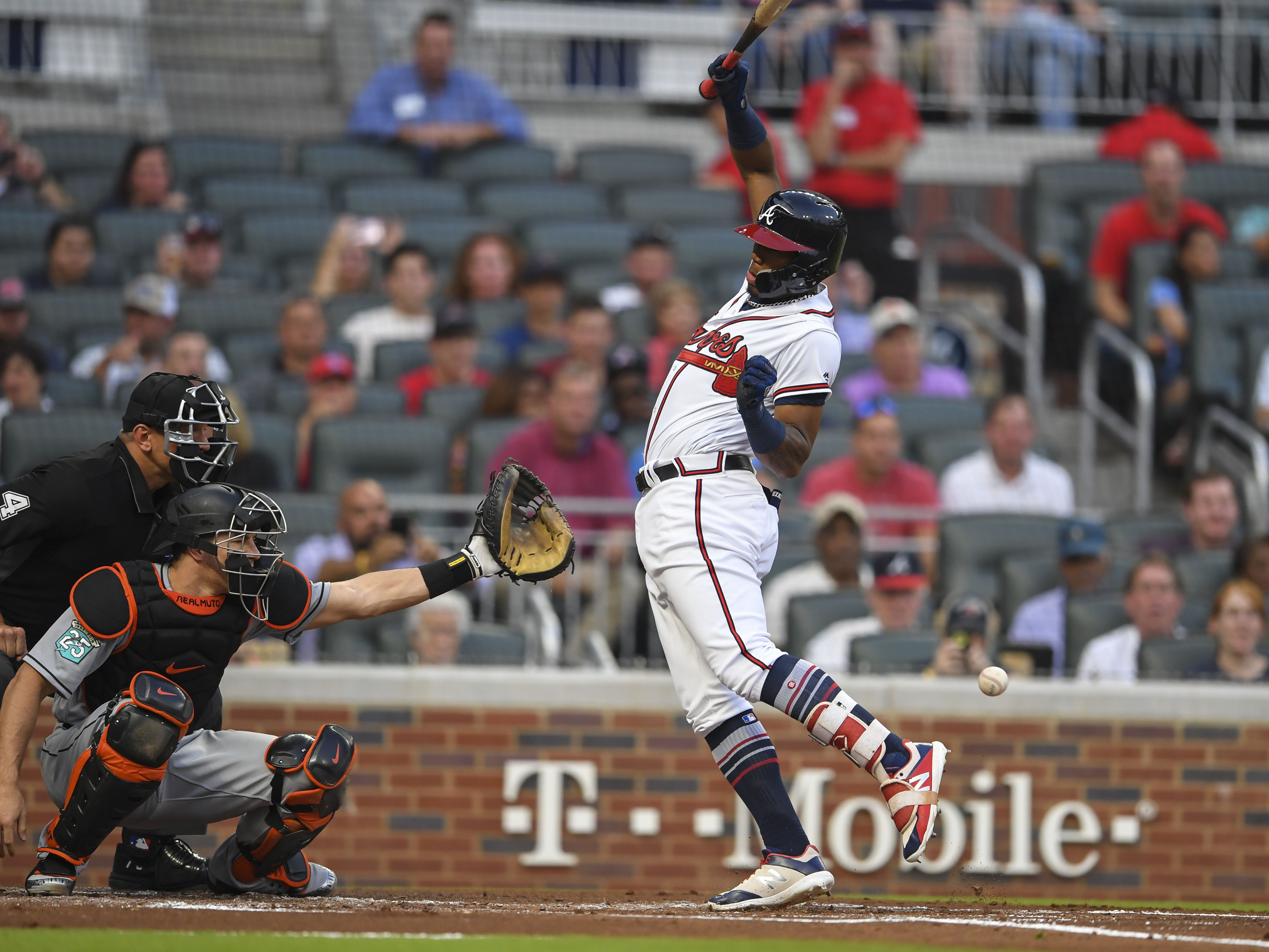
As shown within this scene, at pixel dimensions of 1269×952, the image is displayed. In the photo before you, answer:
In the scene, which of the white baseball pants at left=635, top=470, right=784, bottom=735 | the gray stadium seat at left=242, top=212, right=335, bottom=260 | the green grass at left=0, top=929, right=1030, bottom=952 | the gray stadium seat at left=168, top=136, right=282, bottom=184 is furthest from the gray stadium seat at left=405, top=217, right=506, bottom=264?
the green grass at left=0, top=929, right=1030, bottom=952

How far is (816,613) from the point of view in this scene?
743 centimetres

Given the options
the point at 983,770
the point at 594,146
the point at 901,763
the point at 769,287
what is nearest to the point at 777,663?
the point at 901,763

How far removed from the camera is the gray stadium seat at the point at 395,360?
30.5 ft

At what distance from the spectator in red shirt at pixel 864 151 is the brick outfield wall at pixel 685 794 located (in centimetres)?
396

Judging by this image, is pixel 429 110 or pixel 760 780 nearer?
pixel 760 780

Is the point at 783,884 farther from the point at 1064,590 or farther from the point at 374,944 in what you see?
the point at 1064,590

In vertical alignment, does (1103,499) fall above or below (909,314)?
below

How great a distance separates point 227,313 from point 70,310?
833 mm

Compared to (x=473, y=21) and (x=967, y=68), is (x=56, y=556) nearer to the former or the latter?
(x=473, y=21)

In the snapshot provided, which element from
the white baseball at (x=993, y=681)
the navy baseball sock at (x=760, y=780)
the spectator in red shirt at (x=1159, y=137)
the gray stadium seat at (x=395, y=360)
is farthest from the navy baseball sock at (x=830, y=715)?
the spectator in red shirt at (x=1159, y=137)

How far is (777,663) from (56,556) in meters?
2.13

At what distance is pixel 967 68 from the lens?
507 inches

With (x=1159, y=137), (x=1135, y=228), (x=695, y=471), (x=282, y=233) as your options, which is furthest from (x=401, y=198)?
(x=695, y=471)

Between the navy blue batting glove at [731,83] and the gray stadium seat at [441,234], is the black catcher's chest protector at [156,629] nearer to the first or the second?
the navy blue batting glove at [731,83]
